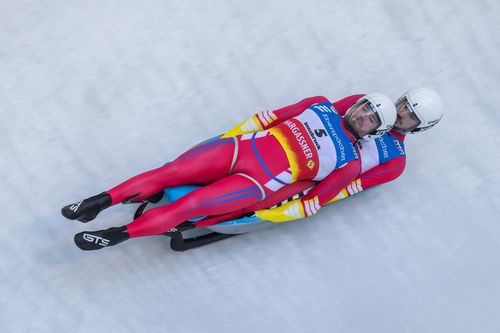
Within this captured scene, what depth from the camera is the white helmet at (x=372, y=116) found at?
11.4 feet

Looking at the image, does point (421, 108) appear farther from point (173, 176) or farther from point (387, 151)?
point (173, 176)

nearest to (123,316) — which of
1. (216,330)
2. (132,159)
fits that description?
(216,330)

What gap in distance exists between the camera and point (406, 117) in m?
3.66

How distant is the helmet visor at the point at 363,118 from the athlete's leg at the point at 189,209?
25.2 inches

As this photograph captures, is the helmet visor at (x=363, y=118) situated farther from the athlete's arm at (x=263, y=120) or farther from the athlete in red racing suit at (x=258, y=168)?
the athlete's arm at (x=263, y=120)

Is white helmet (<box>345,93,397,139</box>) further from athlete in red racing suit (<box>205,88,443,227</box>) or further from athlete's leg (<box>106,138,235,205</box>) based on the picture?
athlete's leg (<box>106,138,235,205</box>)

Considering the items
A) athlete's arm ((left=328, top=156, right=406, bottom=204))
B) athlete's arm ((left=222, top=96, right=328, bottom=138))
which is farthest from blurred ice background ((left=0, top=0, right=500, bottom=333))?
athlete's arm ((left=222, top=96, right=328, bottom=138))

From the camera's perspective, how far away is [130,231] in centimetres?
315

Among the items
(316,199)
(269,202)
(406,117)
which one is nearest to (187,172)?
(269,202)

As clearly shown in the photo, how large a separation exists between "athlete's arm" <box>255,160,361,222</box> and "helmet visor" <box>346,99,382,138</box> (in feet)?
0.59

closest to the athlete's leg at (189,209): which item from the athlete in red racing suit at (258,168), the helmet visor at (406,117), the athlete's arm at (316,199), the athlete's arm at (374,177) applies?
the athlete in red racing suit at (258,168)

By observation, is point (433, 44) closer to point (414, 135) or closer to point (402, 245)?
point (414, 135)

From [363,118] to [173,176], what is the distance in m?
1.06

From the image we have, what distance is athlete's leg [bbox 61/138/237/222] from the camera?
318 centimetres
